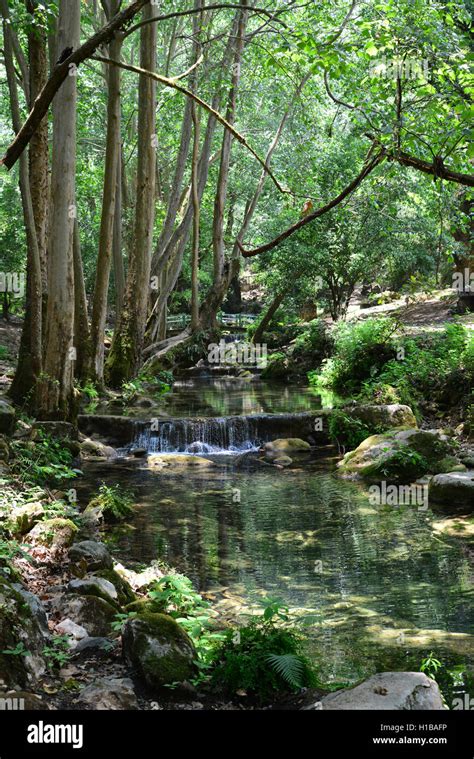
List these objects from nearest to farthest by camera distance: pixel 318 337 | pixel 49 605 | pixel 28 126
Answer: pixel 49 605 < pixel 28 126 < pixel 318 337

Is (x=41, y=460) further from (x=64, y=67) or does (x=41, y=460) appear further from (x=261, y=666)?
(x=261, y=666)

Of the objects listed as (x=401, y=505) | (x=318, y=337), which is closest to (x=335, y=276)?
(x=318, y=337)

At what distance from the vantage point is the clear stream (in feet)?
18.9

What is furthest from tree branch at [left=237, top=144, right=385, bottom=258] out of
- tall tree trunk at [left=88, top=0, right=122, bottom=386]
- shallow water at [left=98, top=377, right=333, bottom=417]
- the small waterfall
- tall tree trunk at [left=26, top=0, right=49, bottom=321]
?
shallow water at [left=98, top=377, right=333, bottom=417]

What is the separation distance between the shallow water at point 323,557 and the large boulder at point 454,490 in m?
0.48

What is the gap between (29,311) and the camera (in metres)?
11.9

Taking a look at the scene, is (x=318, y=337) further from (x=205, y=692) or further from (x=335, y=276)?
(x=205, y=692)

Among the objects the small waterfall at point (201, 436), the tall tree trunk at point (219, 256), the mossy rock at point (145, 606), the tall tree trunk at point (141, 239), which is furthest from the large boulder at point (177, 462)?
the mossy rock at point (145, 606)

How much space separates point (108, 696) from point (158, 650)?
0.55 metres

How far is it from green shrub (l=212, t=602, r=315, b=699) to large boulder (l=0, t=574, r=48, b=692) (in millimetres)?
1099

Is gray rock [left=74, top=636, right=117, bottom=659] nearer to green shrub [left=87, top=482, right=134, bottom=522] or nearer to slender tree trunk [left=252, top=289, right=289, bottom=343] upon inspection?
green shrub [left=87, top=482, right=134, bottom=522]

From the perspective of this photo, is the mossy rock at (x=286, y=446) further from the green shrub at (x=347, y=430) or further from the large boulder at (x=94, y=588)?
the large boulder at (x=94, y=588)

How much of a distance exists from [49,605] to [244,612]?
176 cm
